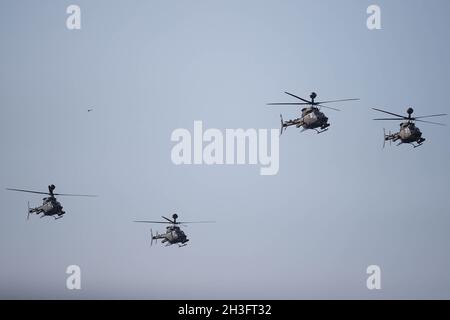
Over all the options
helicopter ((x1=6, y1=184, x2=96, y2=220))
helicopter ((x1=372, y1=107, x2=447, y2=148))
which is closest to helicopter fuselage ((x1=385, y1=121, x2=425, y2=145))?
helicopter ((x1=372, y1=107, x2=447, y2=148))

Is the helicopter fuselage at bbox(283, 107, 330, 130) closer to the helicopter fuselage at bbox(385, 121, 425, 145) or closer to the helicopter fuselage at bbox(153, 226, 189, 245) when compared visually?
the helicopter fuselage at bbox(385, 121, 425, 145)

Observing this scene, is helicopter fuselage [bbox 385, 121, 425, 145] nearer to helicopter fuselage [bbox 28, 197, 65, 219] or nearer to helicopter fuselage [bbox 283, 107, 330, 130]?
helicopter fuselage [bbox 283, 107, 330, 130]

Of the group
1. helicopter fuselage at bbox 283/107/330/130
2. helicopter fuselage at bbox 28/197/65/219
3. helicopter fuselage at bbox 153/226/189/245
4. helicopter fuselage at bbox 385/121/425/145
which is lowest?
helicopter fuselage at bbox 153/226/189/245

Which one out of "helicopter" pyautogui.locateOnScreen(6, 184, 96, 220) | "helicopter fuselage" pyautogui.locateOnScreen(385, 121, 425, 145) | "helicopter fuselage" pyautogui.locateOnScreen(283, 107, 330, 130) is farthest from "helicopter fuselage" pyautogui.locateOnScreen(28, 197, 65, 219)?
"helicopter fuselage" pyautogui.locateOnScreen(385, 121, 425, 145)

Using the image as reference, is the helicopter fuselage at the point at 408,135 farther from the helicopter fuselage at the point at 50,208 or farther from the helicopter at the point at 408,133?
the helicopter fuselage at the point at 50,208

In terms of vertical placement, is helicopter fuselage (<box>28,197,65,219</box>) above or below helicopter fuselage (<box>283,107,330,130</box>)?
below

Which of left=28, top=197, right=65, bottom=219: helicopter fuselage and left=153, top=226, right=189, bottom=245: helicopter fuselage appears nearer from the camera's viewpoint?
left=28, top=197, right=65, bottom=219: helicopter fuselage

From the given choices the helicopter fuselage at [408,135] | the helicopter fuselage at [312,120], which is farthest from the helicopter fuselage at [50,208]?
the helicopter fuselage at [408,135]

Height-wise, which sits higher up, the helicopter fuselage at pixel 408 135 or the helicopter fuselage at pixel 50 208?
the helicopter fuselage at pixel 408 135
